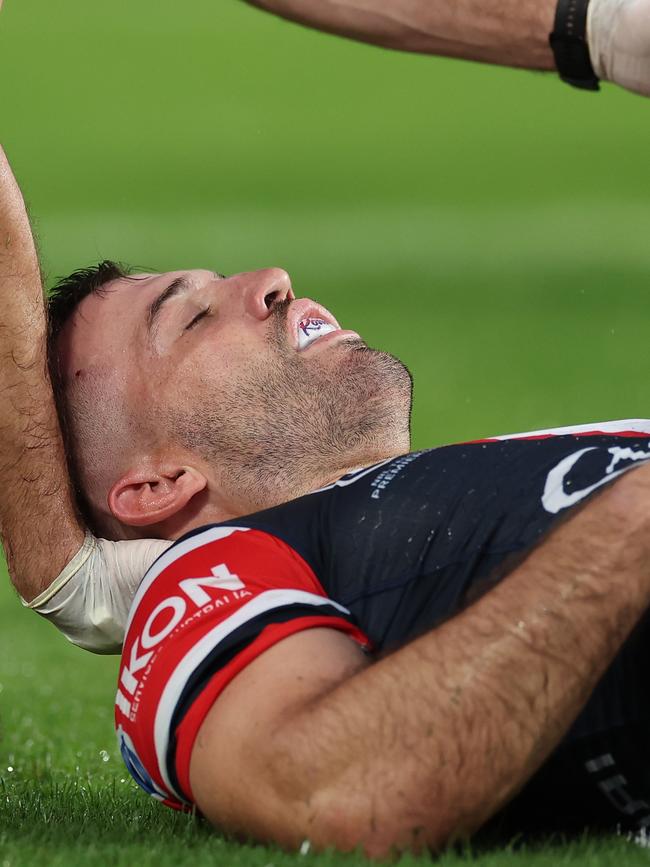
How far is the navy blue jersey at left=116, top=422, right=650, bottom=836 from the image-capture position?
1.98 meters

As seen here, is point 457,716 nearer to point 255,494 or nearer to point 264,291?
point 255,494

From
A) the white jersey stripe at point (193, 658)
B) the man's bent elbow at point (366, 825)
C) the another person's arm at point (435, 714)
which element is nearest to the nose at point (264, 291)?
the white jersey stripe at point (193, 658)

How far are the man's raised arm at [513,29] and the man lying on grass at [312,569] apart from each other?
1.95ft

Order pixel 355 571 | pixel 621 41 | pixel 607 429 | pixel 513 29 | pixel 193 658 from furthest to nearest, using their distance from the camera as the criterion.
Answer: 1. pixel 513 29
2. pixel 607 429
3. pixel 621 41
4. pixel 355 571
5. pixel 193 658

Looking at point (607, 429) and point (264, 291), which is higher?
point (264, 291)

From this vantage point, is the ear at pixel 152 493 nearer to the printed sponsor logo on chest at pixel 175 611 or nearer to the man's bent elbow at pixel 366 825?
the printed sponsor logo on chest at pixel 175 611

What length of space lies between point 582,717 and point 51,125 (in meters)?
10.5

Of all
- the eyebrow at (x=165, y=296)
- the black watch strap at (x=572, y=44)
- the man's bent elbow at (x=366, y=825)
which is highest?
the black watch strap at (x=572, y=44)

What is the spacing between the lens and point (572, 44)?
2.59 metres

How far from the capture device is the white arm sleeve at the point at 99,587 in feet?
9.19

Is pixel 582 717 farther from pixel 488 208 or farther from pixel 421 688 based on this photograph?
pixel 488 208

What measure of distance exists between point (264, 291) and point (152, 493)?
53 cm

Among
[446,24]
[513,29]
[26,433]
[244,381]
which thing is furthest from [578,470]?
[26,433]

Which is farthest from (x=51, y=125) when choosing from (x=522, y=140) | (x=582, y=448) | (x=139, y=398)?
(x=582, y=448)
